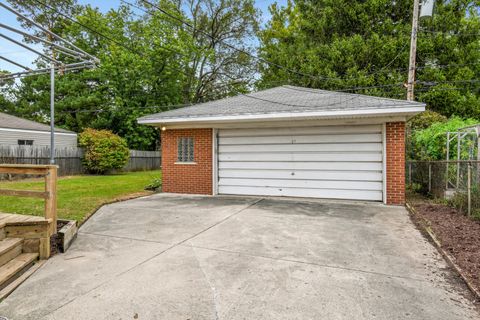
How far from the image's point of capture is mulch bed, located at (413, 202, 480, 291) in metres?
3.36

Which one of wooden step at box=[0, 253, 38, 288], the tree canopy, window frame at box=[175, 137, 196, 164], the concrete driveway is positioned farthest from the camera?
the tree canopy

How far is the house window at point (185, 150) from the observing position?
30.8 feet

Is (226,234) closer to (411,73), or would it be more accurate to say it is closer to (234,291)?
(234,291)

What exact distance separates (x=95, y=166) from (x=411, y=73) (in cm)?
1594

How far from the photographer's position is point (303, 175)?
8.33 m

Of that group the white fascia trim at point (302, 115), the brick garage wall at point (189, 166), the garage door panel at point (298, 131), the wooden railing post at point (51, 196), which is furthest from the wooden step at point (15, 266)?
the garage door panel at point (298, 131)

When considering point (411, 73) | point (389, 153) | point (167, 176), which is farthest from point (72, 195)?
point (411, 73)

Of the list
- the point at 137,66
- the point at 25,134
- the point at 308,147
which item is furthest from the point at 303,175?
the point at 137,66

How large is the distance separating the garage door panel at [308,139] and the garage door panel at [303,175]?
0.83 m

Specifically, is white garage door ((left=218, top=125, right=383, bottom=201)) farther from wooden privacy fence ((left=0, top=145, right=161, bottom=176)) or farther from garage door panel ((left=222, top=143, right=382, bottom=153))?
wooden privacy fence ((left=0, top=145, right=161, bottom=176))

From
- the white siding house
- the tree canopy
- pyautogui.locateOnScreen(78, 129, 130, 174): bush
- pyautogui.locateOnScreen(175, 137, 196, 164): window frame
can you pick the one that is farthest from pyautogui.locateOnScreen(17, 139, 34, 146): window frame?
pyautogui.locateOnScreen(175, 137, 196, 164): window frame

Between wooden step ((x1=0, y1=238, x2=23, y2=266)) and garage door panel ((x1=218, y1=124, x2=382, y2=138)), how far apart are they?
6132 mm

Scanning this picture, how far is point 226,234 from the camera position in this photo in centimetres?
483

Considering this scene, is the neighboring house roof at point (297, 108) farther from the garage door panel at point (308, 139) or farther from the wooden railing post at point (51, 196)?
the wooden railing post at point (51, 196)
